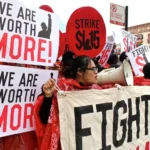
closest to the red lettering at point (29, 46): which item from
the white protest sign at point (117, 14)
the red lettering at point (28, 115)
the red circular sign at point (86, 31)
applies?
the red lettering at point (28, 115)

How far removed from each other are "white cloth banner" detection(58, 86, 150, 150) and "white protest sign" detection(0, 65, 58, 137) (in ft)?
0.68

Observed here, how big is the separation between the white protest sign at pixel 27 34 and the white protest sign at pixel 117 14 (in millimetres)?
2992

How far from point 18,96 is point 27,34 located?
0.37 metres

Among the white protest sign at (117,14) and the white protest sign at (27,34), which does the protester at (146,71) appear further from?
the white protest sign at (117,14)

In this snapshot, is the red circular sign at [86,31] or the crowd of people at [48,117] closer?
the crowd of people at [48,117]

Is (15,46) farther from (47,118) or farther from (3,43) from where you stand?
(47,118)

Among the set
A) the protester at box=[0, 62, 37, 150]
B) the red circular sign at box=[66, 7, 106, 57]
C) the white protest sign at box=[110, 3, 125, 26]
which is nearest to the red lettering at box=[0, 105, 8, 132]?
the protester at box=[0, 62, 37, 150]

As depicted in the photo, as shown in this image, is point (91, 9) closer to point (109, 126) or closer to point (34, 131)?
point (109, 126)

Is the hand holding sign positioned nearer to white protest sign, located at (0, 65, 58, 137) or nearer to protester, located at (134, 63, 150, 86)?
white protest sign, located at (0, 65, 58, 137)

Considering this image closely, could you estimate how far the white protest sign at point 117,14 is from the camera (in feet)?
15.4

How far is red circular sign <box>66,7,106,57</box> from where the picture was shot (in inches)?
89.7

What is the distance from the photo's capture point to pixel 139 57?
3203 mm

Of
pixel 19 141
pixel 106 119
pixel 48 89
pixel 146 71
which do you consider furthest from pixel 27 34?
pixel 146 71

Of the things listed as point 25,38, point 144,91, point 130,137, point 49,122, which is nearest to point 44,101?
point 49,122
